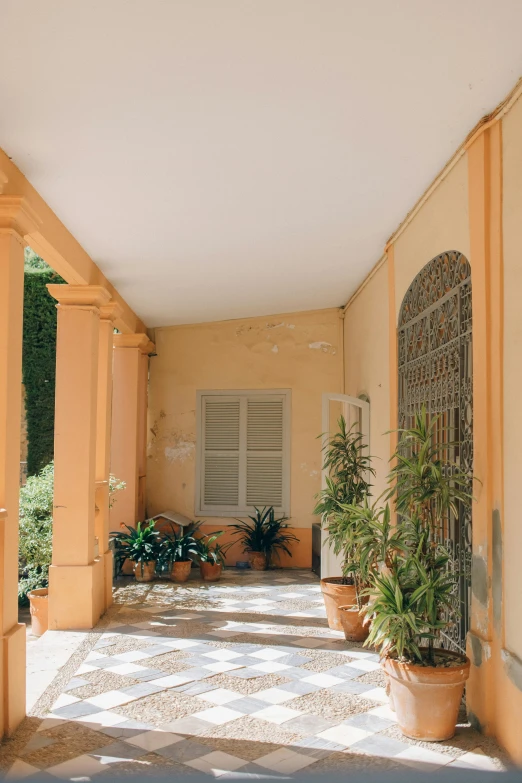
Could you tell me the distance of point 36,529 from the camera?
20.8 feet

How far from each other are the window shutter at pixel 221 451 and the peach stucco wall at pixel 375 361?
1.84 m

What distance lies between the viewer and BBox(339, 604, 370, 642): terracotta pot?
17.8 feet

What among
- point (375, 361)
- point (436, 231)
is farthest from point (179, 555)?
point (436, 231)

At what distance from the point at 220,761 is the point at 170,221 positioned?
134 inches

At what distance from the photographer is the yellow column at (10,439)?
12.7 ft

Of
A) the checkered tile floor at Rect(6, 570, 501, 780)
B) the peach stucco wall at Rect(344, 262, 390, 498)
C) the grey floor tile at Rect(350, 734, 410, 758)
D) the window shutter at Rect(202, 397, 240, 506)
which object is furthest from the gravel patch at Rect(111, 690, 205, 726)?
the window shutter at Rect(202, 397, 240, 506)

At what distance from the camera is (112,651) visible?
524cm

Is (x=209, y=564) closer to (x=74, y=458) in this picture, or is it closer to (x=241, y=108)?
(x=74, y=458)

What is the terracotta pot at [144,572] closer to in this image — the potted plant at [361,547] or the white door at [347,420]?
the white door at [347,420]

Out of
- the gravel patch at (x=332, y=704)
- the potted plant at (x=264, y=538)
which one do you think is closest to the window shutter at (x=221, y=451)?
the potted plant at (x=264, y=538)

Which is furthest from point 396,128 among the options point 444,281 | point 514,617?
point 514,617

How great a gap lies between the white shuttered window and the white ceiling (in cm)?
370

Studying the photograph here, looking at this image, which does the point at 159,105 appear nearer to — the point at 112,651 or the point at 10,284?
the point at 10,284

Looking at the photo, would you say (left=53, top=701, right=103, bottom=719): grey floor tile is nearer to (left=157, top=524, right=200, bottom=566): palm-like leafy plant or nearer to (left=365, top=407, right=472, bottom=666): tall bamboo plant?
(left=365, top=407, right=472, bottom=666): tall bamboo plant
